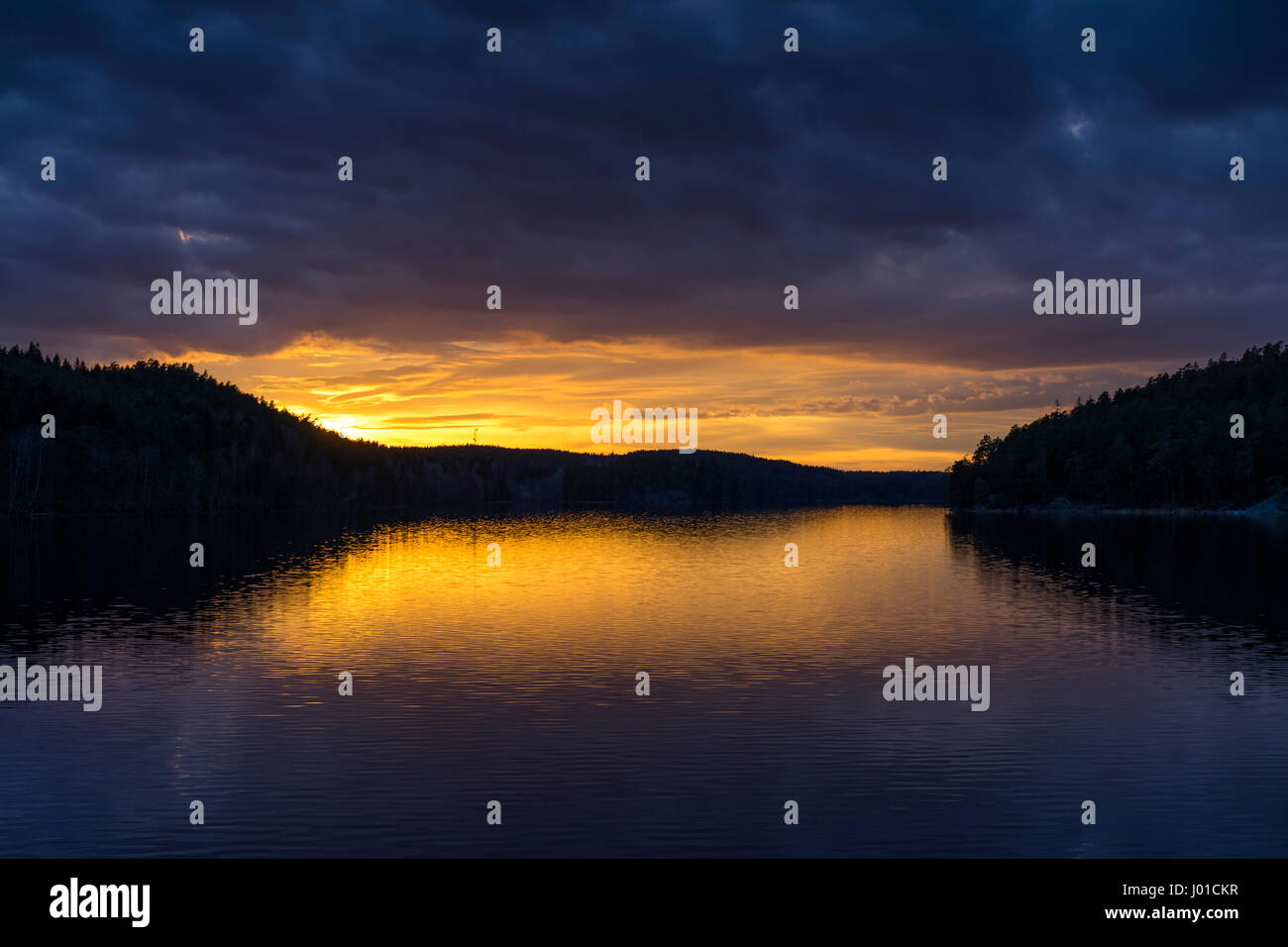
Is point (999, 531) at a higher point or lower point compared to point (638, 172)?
lower

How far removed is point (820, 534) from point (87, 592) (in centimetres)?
13369

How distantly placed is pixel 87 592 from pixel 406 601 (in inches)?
989

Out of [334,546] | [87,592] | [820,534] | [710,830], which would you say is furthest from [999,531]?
[710,830]

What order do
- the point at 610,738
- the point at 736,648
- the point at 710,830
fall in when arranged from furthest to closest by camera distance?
the point at 736,648 → the point at 610,738 → the point at 710,830

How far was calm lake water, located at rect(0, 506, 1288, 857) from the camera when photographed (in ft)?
77.3

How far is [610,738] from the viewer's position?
3197cm

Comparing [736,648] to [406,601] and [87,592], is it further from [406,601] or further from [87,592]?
[87,592]

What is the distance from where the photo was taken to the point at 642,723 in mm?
34125

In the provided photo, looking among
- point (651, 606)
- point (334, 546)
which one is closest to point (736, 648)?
point (651, 606)

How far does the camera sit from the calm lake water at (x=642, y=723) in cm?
2355

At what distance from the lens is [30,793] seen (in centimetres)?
2633
